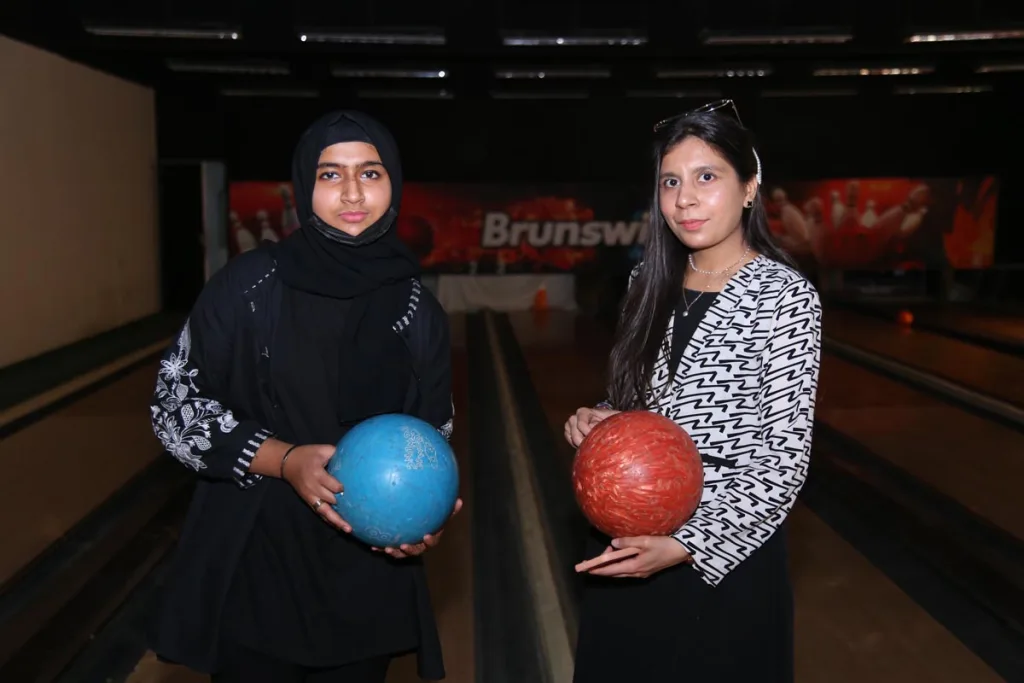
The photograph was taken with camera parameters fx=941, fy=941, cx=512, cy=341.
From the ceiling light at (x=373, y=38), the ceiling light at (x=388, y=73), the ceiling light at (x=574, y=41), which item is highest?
the ceiling light at (x=574, y=41)

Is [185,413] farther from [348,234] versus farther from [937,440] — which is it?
[937,440]

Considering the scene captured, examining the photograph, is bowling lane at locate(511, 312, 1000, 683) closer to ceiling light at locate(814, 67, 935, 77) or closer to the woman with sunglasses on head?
the woman with sunglasses on head

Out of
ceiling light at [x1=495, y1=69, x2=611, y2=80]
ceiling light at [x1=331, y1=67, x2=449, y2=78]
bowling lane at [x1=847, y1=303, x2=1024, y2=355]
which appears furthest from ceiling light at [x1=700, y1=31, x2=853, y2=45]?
ceiling light at [x1=331, y1=67, x2=449, y2=78]

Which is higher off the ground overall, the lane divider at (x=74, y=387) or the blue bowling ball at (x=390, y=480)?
the blue bowling ball at (x=390, y=480)

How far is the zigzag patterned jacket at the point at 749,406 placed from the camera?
4.27ft

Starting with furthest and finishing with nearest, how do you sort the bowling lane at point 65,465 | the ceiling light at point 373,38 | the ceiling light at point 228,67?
the ceiling light at point 228,67
the ceiling light at point 373,38
the bowling lane at point 65,465

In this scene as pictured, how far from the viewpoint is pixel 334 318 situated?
56.5 inches

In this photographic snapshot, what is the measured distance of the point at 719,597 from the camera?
1.37 m

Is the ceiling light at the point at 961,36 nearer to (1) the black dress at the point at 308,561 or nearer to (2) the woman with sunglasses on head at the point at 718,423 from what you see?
(2) the woman with sunglasses on head at the point at 718,423

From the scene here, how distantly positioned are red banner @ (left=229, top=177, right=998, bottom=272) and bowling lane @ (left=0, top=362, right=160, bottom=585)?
540 centimetres

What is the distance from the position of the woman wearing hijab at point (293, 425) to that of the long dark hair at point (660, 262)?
0.37m

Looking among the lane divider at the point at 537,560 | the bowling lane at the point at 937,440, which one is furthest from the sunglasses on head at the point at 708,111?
the bowling lane at the point at 937,440

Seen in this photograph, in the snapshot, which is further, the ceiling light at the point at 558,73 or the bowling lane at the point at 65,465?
the ceiling light at the point at 558,73

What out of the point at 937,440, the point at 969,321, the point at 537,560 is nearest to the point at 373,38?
the point at 937,440
